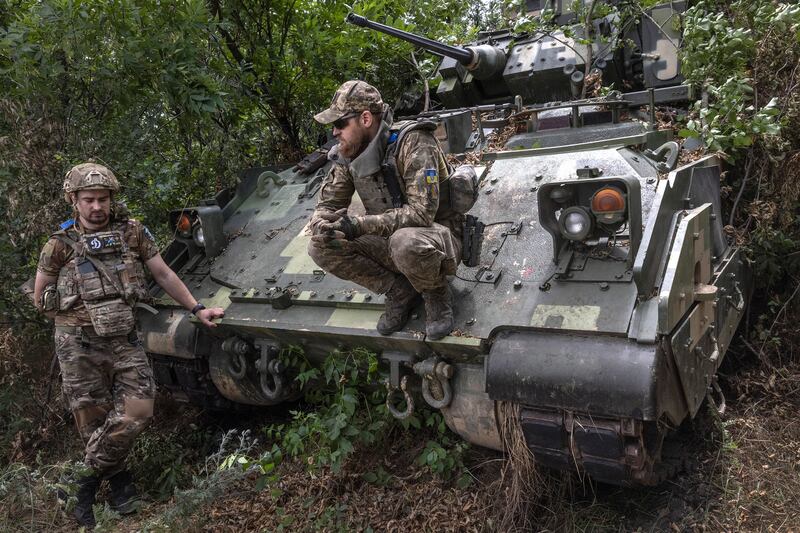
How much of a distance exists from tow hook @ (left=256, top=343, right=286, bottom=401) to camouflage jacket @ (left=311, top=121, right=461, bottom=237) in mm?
1103

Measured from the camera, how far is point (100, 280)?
163 inches

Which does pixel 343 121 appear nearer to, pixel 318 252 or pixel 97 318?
pixel 318 252

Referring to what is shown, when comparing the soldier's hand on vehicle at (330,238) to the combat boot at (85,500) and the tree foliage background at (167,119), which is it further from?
the tree foliage background at (167,119)

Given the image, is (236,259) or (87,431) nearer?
(87,431)

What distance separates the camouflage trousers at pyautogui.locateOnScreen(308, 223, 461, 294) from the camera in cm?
319

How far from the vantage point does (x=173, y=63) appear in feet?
18.0

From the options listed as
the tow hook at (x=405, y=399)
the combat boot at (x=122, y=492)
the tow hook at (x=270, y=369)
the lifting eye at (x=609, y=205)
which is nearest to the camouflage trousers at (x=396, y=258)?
the tow hook at (x=405, y=399)

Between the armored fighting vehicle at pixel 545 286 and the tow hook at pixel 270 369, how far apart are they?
0.02 m

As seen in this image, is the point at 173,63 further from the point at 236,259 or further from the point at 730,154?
the point at 730,154

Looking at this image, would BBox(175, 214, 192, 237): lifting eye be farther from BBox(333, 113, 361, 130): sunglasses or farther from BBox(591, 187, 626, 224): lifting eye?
BBox(591, 187, 626, 224): lifting eye

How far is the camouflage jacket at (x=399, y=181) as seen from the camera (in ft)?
10.7

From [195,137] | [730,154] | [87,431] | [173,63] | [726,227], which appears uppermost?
[173,63]

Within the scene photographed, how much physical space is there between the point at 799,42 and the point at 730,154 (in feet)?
2.87

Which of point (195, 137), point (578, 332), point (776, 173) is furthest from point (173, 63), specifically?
point (776, 173)
